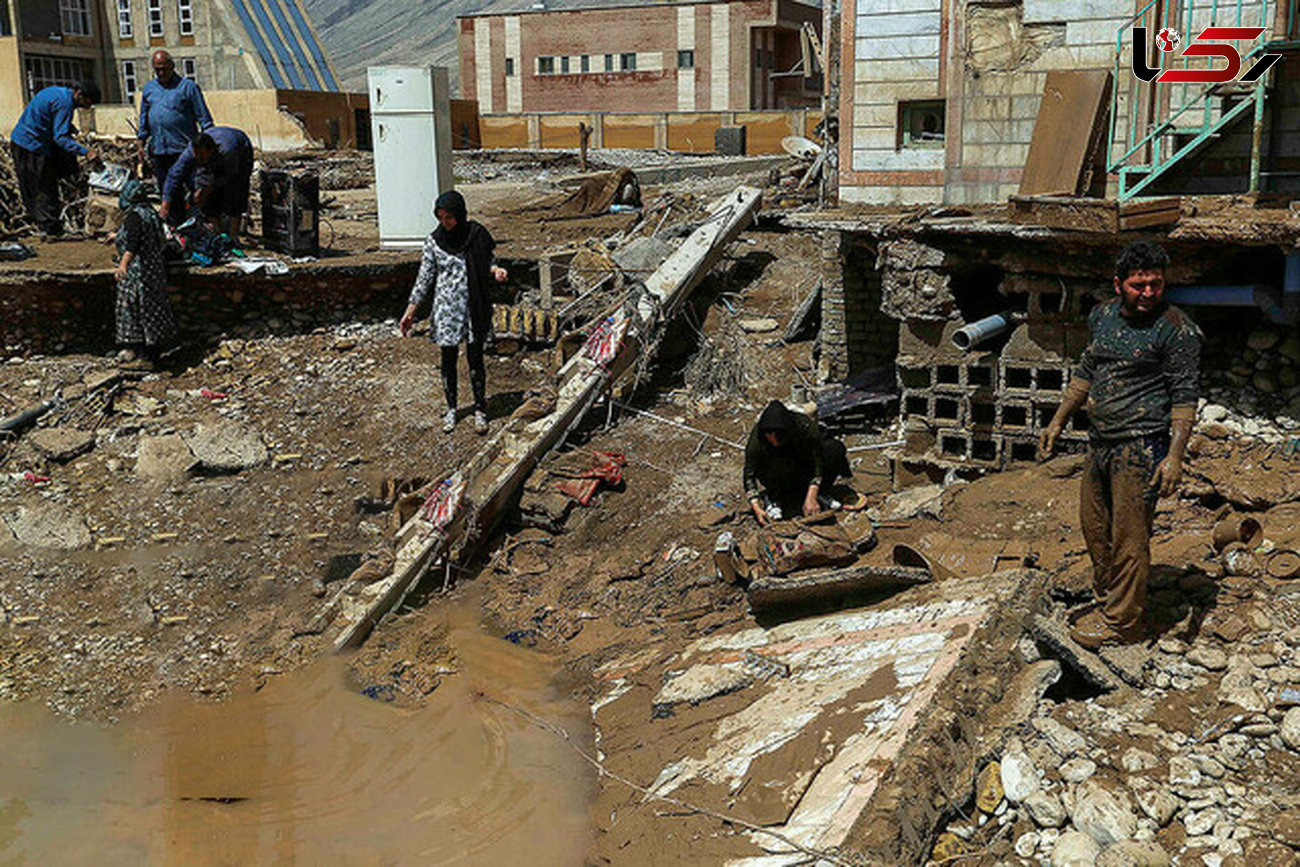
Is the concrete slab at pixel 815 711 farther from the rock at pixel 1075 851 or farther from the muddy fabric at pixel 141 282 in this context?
the muddy fabric at pixel 141 282

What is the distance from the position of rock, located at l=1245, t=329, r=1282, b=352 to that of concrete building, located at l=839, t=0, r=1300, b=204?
1.31m

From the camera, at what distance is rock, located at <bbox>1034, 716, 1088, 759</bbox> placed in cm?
466

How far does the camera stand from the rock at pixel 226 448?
30.7 feet

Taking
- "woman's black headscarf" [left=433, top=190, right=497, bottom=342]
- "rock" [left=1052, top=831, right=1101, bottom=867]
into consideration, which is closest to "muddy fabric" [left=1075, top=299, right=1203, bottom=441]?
"rock" [left=1052, top=831, right=1101, bottom=867]

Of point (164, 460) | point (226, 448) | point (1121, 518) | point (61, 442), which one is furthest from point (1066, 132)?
point (61, 442)

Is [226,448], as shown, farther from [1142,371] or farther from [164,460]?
[1142,371]

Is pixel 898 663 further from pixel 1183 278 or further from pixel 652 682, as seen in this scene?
pixel 1183 278

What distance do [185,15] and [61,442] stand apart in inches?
1251

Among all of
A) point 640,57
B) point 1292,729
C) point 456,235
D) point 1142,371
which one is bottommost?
point 1292,729

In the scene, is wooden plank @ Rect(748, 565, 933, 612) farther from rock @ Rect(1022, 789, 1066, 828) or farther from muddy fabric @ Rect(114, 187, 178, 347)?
muddy fabric @ Rect(114, 187, 178, 347)

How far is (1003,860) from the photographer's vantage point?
14.0 feet

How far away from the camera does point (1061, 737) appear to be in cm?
473

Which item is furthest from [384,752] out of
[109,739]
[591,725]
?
[109,739]

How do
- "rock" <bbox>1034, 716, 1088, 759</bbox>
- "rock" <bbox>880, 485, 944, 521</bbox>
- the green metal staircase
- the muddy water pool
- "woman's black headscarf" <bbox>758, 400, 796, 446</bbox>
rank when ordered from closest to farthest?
"rock" <bbox>1034, 716, 1088, 759</bbox> → the muddy water pool → "woman's black headscarf" <bbox>758, 400, 796, 446</bbox> → "rock" <bbox>880, 485, 944, 521</bbox> → the green metal staircase
